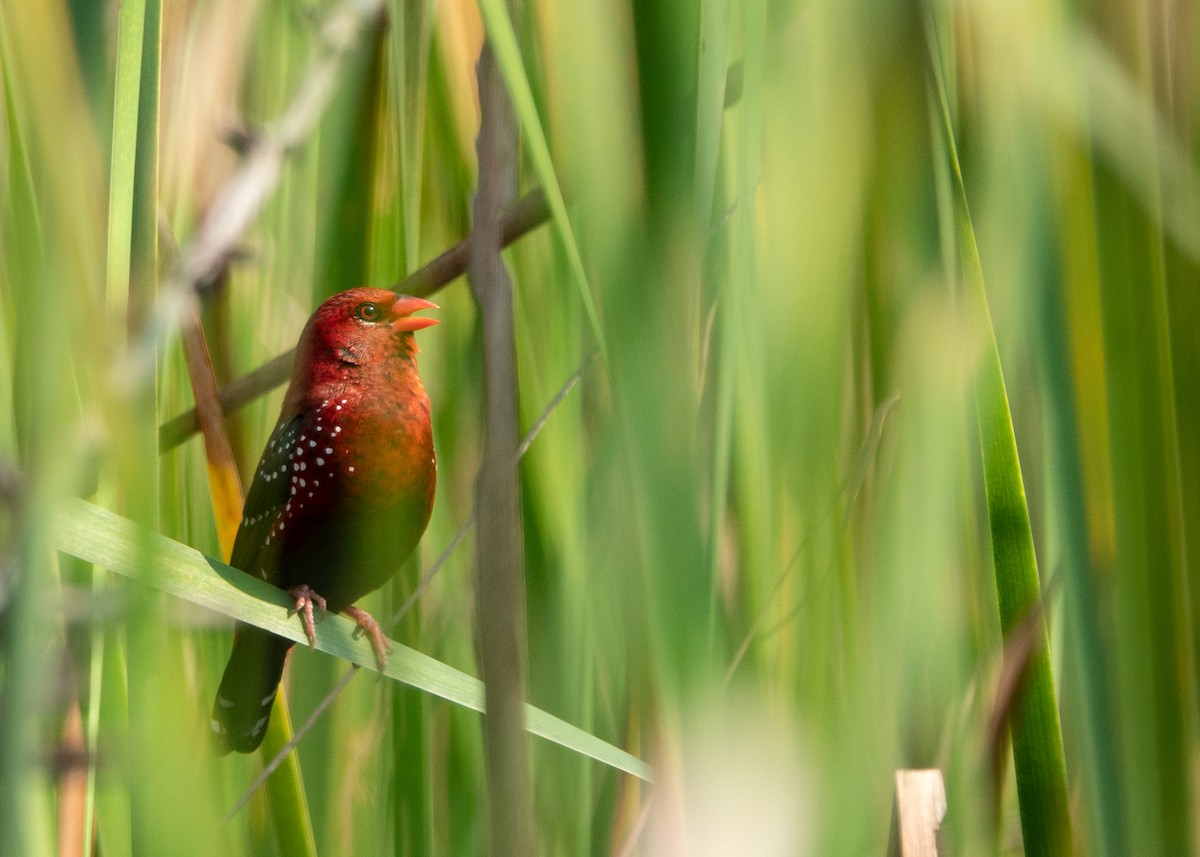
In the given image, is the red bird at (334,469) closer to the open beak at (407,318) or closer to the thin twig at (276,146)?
the open beak at (407,318)

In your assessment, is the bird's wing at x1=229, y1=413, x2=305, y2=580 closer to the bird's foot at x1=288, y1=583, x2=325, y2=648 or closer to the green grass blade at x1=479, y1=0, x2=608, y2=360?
the bird's foot at x1=288, y1=583, x2=325, y2=648

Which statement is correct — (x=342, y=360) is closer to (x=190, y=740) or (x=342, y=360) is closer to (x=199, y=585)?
(x=199, y=585)

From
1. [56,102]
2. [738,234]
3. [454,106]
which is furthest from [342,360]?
[738,234]

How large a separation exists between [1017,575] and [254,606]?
0.61m

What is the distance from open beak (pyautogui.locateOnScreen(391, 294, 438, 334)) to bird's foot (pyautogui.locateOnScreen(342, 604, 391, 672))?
14.7 inches

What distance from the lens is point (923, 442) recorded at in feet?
2.61

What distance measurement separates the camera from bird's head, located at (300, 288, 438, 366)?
4.49 feet

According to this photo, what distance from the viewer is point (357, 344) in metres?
1.46

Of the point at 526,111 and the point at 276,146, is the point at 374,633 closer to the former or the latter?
the point at 276,146

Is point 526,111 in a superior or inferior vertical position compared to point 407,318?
inferior

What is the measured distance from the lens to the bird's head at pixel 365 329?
137 centimetres

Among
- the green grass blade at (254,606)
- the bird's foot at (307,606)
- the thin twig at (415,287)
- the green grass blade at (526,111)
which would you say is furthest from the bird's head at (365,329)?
the green grass blade at (526,111)

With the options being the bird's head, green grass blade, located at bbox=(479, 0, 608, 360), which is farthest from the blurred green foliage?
the bird's head

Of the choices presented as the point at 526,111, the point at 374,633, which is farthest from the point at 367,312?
the point at 526,111
